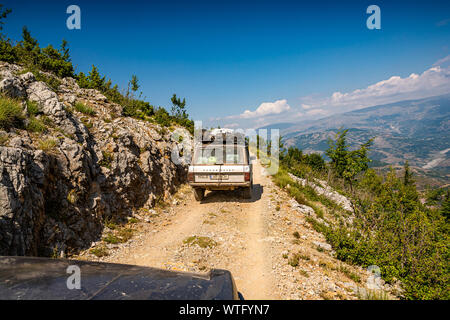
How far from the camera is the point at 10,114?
18.7 feet

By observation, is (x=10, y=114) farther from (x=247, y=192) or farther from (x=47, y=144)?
(x=247, y=192)

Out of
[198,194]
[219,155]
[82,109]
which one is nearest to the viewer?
[219,155]

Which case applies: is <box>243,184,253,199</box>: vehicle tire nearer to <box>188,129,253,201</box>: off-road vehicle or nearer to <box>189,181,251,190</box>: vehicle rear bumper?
<box>188,129,253,201</box>: off-road vehicle

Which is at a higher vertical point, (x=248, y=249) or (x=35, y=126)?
(x=35, y=126)

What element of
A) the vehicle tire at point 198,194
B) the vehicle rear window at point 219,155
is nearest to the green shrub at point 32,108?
the vehicle rear window at point 219,155

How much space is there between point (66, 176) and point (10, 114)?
7.24 feet

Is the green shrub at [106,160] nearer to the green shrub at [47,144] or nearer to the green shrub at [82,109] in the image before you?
the green shrub at [47,144]

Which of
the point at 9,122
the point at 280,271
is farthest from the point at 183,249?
the point at 9,122

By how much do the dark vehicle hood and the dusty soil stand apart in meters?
2.56

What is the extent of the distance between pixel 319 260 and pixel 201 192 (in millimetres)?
5734

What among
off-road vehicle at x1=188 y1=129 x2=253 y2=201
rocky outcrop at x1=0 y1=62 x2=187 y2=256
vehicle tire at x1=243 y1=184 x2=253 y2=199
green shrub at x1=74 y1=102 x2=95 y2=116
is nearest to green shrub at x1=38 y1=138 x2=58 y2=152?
rocky outcrop at x1=0 y1=62 x2=187 y2=256

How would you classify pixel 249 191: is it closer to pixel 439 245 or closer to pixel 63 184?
pixel 439 245

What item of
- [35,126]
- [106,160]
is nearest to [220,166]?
[106,160]

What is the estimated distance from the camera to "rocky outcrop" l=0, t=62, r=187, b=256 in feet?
14.0
